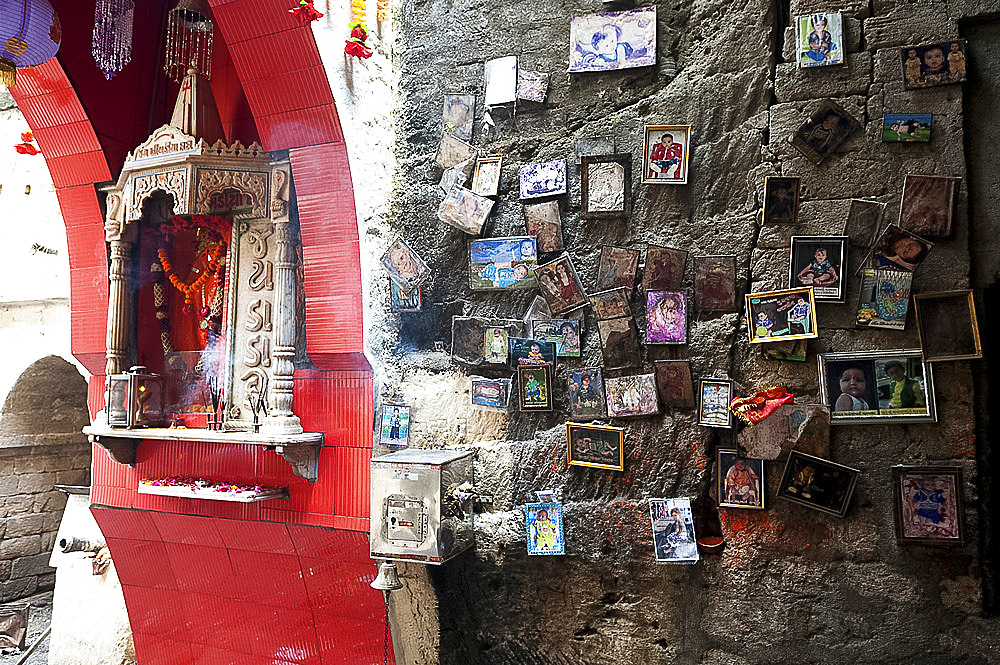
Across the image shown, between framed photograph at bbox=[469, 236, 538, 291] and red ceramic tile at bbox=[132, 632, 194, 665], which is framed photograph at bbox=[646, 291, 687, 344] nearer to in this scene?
framed photograph at bbox=[469, 236, 538, 291]

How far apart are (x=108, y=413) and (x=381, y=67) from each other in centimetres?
272

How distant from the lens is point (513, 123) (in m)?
3.29

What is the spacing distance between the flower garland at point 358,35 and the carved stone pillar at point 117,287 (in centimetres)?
188

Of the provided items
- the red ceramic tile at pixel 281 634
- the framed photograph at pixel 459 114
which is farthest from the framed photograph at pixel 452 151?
the red ceramic tile at pixel 281 634

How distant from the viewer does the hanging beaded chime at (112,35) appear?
4.34m

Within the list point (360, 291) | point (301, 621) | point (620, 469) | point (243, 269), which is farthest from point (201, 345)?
point (620, 469)

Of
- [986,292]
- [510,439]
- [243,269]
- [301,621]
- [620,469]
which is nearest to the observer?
[986,292]

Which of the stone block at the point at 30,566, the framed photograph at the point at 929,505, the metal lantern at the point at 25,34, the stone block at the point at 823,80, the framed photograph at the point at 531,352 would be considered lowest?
the stone block at the point at 30,566

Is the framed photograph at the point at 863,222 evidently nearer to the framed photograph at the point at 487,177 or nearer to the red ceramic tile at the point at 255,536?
the framed photograph at the point at 487,177

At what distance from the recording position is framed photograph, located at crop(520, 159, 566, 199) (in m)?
3.16

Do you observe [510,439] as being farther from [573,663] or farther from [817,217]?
[817,217]

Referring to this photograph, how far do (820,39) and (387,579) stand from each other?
9.82 ft

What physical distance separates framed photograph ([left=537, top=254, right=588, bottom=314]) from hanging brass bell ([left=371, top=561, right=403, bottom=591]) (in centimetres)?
142

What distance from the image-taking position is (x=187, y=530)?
13.8 ft
